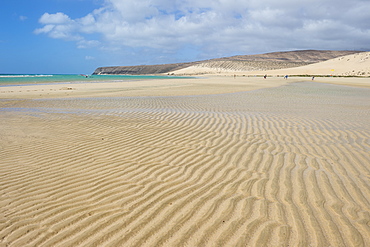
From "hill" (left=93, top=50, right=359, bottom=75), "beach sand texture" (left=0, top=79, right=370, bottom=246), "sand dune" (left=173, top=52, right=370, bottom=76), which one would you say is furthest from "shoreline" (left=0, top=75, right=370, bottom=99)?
"hill" (left=93, top=50, right=359, bottom=75)

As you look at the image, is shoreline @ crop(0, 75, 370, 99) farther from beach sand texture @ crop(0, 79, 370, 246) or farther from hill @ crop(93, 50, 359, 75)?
hill @ crop(93, 50, 359, 75)

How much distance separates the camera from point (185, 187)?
3805mm

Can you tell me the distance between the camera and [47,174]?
4297mm

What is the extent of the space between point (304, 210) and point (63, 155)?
4.30 metres

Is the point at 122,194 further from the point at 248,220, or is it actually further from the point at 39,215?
the point at 248,220

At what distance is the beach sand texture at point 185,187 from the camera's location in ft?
9.02

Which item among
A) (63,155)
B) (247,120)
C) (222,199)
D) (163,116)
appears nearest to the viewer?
(222,199)

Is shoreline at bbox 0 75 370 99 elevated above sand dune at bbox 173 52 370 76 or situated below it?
below

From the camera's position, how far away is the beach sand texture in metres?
2.75

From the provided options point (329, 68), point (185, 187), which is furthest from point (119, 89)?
point (329, 68)

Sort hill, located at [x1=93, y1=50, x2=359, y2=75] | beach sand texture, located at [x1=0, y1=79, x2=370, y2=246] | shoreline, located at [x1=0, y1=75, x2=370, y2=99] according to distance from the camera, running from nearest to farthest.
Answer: beach sand texture, located at [x1=0, y1=79, x2=370, y2=246] < shoreline, located at [x1=0, y1=75, x2=370, y2=99] < hill, located at [x1=93, y1=50, x2=359, y2=75]

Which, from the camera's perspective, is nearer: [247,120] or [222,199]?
[222,199]

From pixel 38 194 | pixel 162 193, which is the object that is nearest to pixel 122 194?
pixel 162 193

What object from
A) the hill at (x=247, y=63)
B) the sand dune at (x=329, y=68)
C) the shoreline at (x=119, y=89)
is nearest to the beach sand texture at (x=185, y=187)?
the shoreline at (x=119, y=89)
